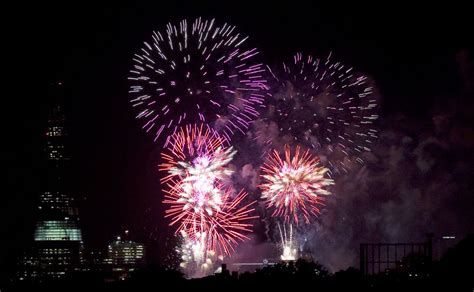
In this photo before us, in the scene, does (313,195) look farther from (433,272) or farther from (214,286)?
(433,272)

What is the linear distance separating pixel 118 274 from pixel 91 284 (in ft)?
Result: 354

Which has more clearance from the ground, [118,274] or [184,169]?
[184,169]

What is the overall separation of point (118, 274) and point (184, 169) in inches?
4336

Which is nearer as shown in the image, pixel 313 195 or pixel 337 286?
pixel 337 286

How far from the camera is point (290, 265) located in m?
86.4

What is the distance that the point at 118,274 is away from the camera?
184 meters

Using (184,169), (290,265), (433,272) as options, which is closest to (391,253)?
(290,265)

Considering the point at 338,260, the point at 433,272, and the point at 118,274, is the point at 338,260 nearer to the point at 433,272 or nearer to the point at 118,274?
the point at 433,272

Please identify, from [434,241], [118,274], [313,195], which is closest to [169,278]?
[313,195]

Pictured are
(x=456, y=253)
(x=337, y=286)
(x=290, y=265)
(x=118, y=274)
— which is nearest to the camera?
(x=456, y=253)

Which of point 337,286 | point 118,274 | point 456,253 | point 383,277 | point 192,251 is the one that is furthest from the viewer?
point 118,274

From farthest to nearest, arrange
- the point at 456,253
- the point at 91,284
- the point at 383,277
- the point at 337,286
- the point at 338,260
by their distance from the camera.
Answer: the point at 338,260 < the point at 91,284 < the point at 383,277 < the point at 337,286 < the point at 456,253

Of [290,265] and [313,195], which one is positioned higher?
[313,195]

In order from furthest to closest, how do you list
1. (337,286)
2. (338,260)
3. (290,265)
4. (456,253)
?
(338,260) → (290,265) → (337,286) → (456,253)
